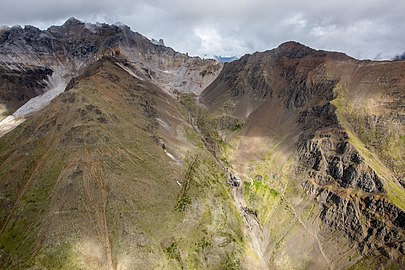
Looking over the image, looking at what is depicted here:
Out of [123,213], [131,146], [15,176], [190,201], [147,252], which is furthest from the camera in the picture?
[131,146]

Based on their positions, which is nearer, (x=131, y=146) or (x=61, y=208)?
(x=61, y=208)

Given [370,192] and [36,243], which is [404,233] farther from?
[36,243]

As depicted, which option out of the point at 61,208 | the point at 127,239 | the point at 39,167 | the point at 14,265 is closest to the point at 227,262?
the point at 127,239

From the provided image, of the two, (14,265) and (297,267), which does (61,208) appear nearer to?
(14,265)

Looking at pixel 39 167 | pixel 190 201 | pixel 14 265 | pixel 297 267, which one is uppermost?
pixel 39 167

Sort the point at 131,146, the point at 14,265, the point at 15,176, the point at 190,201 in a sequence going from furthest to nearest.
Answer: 1. the point at 131,146
2. the point at 190,201
3. the point at 15,176
4. the point at 14,265

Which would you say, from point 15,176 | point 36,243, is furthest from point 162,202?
point 15,176

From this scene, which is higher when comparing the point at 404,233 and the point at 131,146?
the point at 131,146
